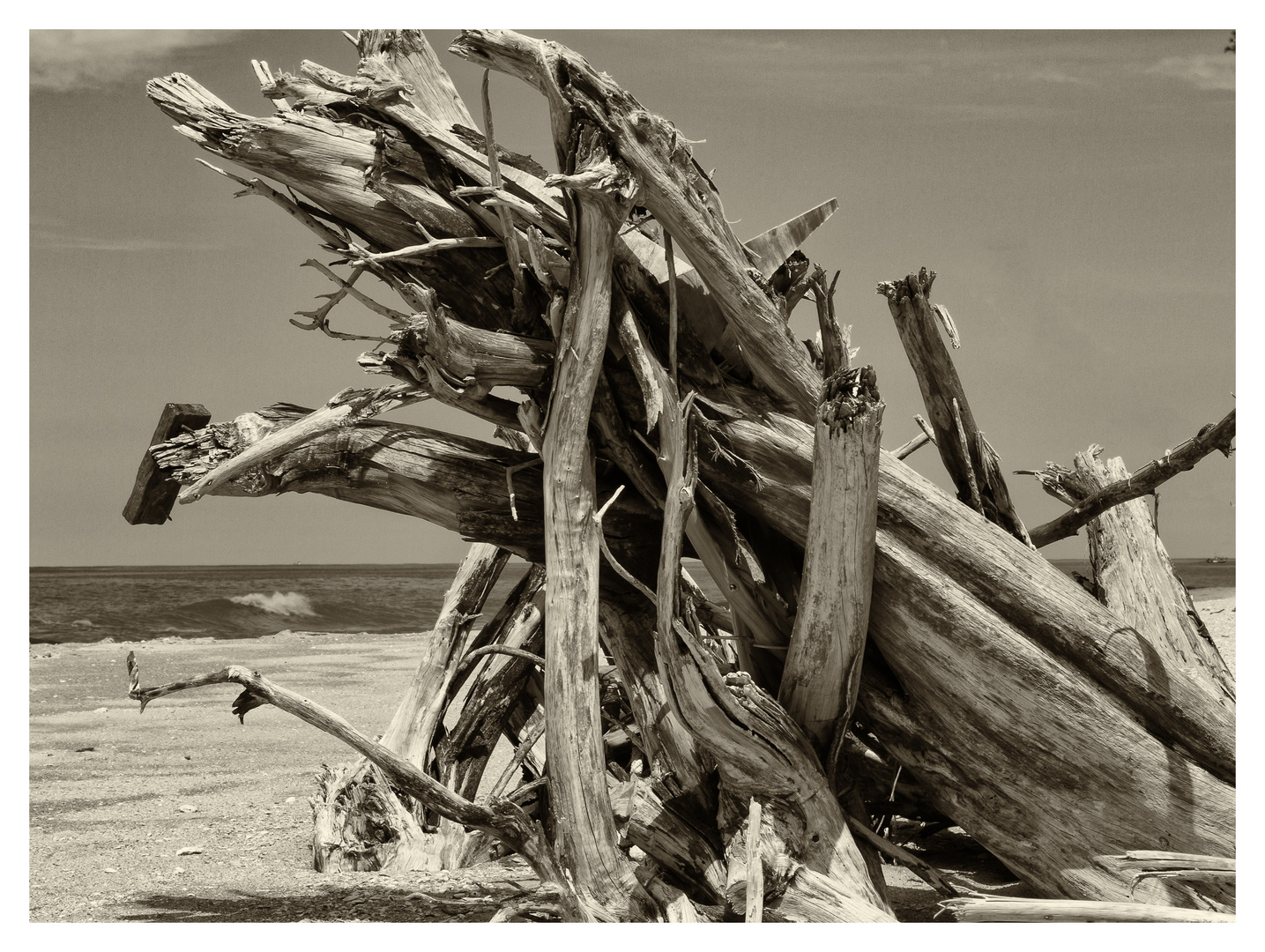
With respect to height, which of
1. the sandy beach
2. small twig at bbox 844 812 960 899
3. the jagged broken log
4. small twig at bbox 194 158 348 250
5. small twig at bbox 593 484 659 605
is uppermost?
small twig at bbox 194 158 348 250

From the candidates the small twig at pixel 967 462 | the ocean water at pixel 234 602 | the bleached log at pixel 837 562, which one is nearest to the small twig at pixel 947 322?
the small twig at pixel 967 462

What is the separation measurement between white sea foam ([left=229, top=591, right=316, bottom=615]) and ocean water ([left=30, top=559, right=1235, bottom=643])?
1.7 inches

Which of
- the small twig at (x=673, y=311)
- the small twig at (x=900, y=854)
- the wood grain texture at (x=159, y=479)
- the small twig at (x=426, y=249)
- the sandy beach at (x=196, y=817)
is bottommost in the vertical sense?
the sandy beach at (x=196, y=817)

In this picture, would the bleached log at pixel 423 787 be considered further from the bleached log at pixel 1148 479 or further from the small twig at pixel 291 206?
the bleached log at pixel 1148 479

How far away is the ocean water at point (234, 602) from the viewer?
18.5 metres

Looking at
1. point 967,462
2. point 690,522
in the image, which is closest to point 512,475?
point 690,522

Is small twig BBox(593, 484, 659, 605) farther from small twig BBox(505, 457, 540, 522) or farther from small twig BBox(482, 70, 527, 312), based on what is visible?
small twig BBox(482, 70, 527, 312)

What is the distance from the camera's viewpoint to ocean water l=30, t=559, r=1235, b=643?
1855 centimetres

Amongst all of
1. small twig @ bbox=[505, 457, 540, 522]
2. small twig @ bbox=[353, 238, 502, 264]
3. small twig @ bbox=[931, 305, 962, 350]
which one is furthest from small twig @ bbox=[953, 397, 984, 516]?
small twig @ bbox=[353, 238, 502, 264]

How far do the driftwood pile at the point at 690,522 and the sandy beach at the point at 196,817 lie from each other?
1.90 ft

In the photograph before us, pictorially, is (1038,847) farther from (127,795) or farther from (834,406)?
(127,795)

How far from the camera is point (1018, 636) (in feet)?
10.1

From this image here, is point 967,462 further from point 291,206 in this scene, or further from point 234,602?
point 234,602

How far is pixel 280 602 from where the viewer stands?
85.6 feet
